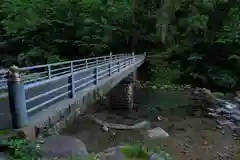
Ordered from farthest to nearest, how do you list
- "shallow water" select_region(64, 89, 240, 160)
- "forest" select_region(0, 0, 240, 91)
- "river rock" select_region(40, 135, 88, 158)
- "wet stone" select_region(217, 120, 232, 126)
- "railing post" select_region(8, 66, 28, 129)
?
1. "forest" select_region(0, 0, 240, 91)
2. "wet stone" select_region(217, 120, 232, 126)
3. "shallow water" select_region(64, 89, 240, 160)
4. "river rock" select_region(40, 135, 88, 158)
5. "railing post" select_region(8, 66, 28, 129)

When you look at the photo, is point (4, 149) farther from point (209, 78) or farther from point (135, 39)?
Answer: point (135, 39)

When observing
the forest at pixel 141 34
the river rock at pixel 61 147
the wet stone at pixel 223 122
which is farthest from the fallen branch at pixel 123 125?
the forest at pixel 141 34

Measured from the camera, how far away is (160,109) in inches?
544

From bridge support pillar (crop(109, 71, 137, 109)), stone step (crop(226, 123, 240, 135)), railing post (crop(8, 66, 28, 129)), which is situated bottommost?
stone step (crop(226, 123, 240, 135))

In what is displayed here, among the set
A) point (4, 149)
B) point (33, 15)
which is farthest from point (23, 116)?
point (33, 15)

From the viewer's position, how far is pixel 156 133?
9984mm

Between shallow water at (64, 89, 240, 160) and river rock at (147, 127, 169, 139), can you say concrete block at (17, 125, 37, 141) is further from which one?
river rock at (147, 127, 169, 139)

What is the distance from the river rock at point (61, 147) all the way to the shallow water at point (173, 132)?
4.27m

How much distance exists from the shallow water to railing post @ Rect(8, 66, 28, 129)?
5.42 m

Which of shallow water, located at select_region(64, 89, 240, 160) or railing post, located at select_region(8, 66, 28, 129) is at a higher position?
railing post, located at select_region(8, 66, 28, 129)

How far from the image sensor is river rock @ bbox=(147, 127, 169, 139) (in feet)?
32.2

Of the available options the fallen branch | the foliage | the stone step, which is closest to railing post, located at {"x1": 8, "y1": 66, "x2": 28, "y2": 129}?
the foliage

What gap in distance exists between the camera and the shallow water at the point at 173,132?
8812mm

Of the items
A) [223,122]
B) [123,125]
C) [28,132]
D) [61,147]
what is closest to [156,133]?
[123,125]
